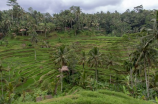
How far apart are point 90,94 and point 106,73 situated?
23987 mm

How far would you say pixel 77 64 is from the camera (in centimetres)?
3794

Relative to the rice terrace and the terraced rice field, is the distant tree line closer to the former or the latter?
the rice terrace

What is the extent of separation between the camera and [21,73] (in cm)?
3017

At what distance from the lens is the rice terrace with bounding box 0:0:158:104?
14.4 metres

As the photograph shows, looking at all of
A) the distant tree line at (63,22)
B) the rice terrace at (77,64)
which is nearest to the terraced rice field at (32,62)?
the rice terrace at (77,64)

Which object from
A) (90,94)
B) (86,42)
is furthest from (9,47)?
(90,94)

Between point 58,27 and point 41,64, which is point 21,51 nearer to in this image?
point 41,64

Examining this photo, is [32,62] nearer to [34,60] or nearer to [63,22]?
[34,60]

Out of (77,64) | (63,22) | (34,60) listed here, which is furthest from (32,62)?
(63,22)

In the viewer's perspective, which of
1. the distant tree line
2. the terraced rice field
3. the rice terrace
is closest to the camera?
the rice terrace

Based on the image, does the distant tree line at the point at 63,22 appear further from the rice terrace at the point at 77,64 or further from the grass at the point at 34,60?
the grass at the point at 34,60

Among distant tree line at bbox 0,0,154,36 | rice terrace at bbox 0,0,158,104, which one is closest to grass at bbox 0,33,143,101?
rice terrace at bbox 0,0,158,104

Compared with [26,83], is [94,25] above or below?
above

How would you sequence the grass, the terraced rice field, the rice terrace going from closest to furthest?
1. the rice terrace
2. the terraced rice field
3. the grass
